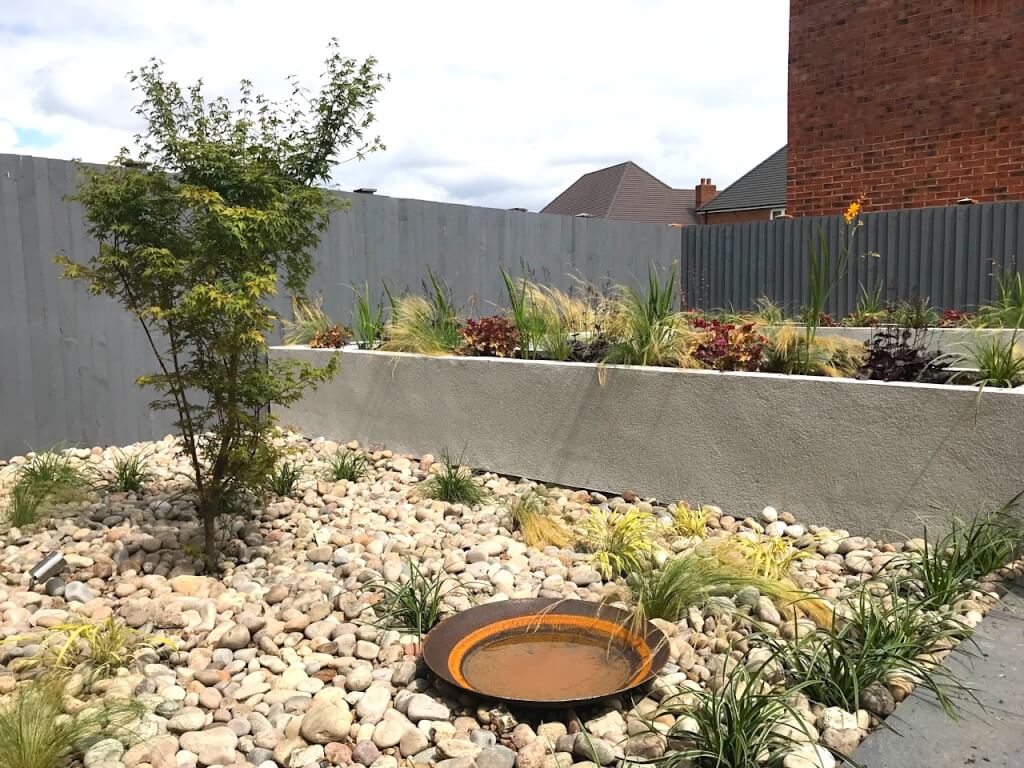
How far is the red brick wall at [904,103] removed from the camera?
891cm

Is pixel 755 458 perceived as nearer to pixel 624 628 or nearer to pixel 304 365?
pixel 624 628

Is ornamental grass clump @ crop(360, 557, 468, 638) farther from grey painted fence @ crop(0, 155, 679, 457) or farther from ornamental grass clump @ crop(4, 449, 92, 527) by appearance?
grey painted fence @ crop(0, 155, 679, 457)

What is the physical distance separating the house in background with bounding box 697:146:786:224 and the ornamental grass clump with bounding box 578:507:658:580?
18728mm

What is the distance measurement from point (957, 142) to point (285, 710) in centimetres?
945

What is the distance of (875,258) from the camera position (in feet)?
31.6

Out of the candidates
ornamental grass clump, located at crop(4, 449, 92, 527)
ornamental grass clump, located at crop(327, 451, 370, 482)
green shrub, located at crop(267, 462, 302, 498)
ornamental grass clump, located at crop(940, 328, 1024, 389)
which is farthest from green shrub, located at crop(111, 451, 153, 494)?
ornamental grass clump, located at crop(940, 328, 1024, 389)

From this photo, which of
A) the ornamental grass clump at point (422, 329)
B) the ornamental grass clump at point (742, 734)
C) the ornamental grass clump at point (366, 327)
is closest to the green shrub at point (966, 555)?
the ornamental grass clump at point (742, 734)

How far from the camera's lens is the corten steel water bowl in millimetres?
2764

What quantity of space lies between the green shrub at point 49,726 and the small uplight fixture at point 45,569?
1.13 meters

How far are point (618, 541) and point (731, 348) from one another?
160cm

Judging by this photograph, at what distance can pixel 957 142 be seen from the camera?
9289 millimetres

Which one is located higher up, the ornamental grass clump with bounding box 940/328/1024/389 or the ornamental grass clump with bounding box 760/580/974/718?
the ornamental grass clump with bounding box 940/328/1024/389

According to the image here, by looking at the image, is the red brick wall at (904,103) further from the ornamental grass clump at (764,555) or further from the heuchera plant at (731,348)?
the ornamental grass clump at (764,555)

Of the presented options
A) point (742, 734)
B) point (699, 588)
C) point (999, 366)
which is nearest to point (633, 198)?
point (999, 366)
